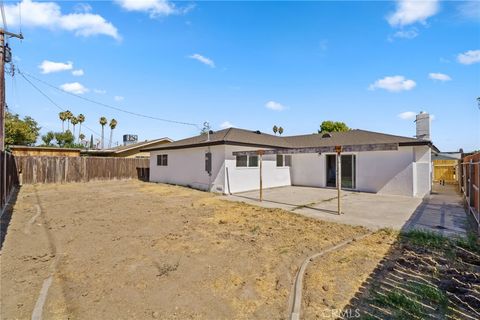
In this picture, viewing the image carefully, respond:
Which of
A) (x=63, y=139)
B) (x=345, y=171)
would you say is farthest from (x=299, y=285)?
(x=63, y=139)

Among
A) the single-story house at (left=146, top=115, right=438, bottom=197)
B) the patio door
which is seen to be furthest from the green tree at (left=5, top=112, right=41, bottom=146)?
the patio door

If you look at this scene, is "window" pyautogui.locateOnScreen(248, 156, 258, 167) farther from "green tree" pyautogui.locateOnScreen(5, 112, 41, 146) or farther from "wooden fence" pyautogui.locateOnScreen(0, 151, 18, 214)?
"green tree" pyautogui.locateOnScreen(5, 112, 41, 146)

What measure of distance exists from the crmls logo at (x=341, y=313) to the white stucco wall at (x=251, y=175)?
971 cm

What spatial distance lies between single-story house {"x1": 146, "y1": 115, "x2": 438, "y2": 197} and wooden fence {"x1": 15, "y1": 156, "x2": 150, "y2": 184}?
201 inches

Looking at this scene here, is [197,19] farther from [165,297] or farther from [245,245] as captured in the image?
[165,297]

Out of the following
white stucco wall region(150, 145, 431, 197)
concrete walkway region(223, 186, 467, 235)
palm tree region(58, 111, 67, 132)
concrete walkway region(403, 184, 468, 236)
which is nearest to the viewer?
concrete walkway region(403, 184, 468, 236)

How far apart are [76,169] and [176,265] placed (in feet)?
57.8

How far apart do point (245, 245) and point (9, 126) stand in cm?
3639

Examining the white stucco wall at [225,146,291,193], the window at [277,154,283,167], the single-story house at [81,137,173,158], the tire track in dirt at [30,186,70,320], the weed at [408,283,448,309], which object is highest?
the single-story house at [81,137,173,158]

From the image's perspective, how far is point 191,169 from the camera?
15.0 m

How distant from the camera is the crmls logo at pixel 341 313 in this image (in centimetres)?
270

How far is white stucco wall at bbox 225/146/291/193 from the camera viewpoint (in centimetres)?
1256

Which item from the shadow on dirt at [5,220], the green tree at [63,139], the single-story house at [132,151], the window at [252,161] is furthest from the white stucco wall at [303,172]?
the green tree at [63,139]

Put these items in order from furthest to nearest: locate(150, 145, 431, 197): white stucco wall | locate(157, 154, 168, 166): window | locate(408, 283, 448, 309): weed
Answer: locate(157, 154, 168, 166): window
locate(150, 145, 431, 197): white stucco wall
locate(408, 283, 448, 309): weed
